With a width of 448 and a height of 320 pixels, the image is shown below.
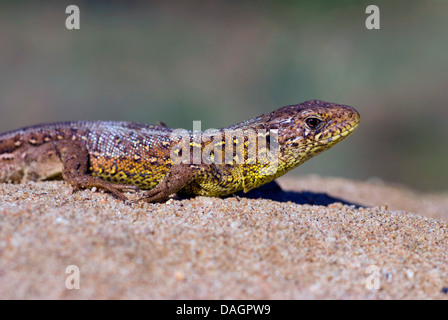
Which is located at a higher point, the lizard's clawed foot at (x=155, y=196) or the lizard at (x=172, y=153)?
the lizard at (x=172, y=153)

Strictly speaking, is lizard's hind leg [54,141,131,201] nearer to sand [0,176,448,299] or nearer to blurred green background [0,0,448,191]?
sand [0,176,448,299]

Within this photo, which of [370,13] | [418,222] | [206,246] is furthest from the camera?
[370,13]

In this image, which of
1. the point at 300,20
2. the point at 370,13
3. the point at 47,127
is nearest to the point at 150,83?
the point at 300,20

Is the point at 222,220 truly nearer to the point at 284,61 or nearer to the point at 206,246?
the point at 206,246

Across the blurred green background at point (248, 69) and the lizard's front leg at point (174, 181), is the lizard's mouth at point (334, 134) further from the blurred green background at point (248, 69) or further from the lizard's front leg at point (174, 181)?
the blurred green background at point (248, 69)

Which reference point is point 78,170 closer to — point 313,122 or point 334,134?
point 313,122

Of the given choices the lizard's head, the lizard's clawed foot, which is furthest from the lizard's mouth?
the lizard's clawed foot

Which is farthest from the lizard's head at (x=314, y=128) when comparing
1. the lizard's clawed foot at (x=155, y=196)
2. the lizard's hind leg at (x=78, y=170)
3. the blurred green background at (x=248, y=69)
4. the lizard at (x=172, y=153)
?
the blurred green background at (x=248, y=69)
